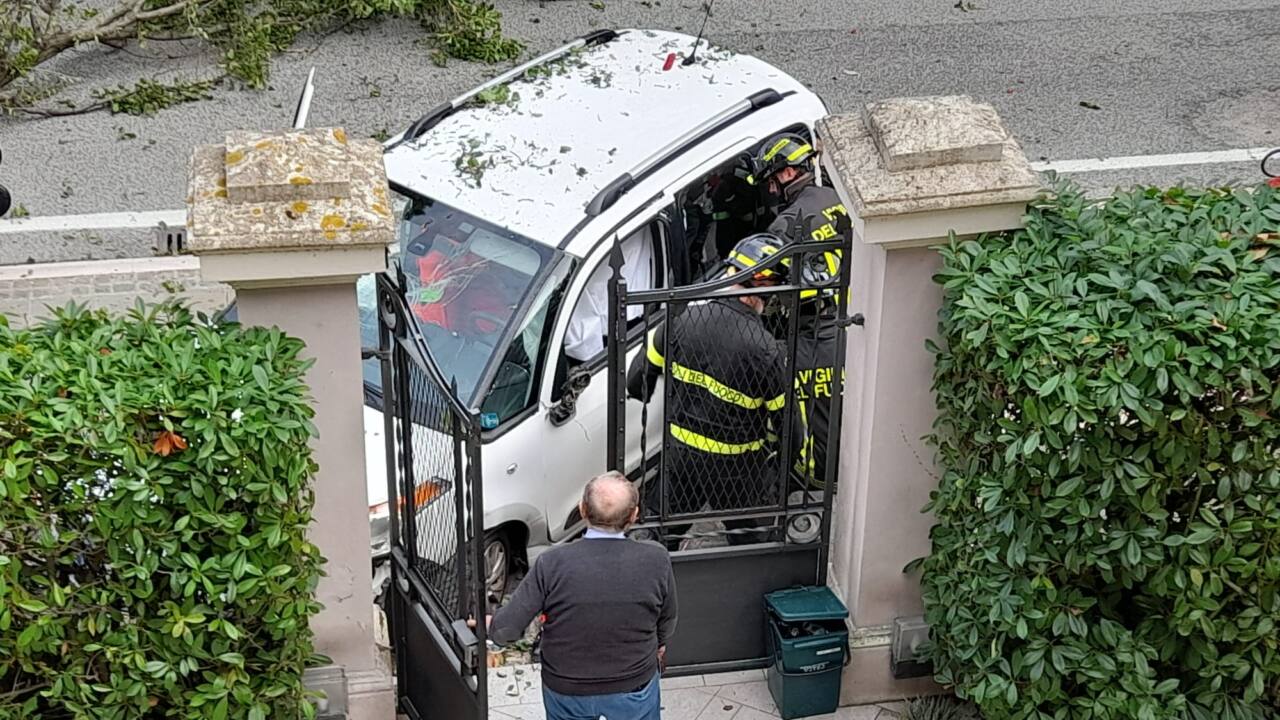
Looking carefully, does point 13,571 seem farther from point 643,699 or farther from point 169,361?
point 643,699

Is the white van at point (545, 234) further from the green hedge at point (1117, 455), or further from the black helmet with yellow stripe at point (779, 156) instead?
the green hedge at point (1117, 455)

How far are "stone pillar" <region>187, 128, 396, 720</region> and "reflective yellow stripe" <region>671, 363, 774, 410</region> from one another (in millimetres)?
1425

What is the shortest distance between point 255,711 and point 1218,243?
3626mm

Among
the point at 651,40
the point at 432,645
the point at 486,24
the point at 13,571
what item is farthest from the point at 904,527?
the point at 486,24

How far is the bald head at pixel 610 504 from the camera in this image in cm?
515

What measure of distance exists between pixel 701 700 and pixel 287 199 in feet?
9.09

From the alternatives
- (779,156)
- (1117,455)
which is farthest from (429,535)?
(779,156)

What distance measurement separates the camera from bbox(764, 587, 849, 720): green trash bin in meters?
6.22

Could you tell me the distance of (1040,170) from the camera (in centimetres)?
1164

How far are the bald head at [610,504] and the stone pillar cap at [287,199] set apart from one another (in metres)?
1.12

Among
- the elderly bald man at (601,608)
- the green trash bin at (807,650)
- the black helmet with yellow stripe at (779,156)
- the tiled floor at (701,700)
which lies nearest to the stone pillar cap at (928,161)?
the elderly bald man at (601,608)

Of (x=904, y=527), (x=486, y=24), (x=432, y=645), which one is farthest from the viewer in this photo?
(x=486, y=24)

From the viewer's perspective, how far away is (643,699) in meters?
5.43

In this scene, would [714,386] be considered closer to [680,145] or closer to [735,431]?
[735,431]
